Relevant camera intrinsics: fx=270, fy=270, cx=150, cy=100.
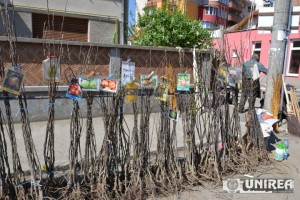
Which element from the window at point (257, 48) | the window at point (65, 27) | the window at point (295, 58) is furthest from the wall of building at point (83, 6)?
the window at point (257, 48)

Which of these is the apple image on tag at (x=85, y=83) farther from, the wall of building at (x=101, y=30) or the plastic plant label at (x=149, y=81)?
the wall of building at (x=101, y=30)

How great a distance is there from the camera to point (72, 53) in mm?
6336

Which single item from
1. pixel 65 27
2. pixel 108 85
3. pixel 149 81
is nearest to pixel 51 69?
pixel 108 85

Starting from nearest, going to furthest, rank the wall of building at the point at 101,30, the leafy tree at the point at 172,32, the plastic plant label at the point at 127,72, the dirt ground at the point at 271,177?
the plastic plant label at the point at 127,72 → the dirt ground at the point at 271,177 → the wall of building at the point at 101,30 → the leafy tree at the point at 172,32

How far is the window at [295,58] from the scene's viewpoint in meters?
18.4

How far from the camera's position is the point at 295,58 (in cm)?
1869

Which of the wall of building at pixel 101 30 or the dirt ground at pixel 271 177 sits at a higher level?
the wall of building at pixel 101 30

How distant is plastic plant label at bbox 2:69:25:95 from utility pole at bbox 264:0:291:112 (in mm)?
5794

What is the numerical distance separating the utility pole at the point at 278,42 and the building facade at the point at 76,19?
19.1 ft

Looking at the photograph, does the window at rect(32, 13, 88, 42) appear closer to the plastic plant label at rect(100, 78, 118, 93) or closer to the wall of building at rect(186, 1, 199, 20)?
the plastic plant label at rect(100, 78, 118, 93)

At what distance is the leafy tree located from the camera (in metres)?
10.9

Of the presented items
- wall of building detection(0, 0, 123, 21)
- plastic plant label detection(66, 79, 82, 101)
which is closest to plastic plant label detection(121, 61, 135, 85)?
plastic plant label detection(66, 79, 82, 101)

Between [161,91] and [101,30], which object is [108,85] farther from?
[101,30]

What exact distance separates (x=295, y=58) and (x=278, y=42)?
1422cm
